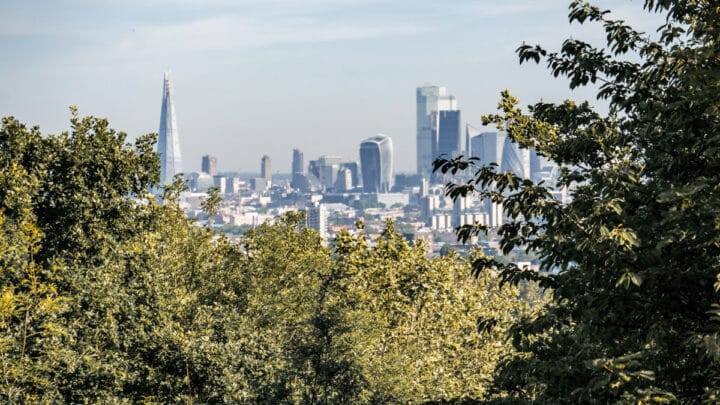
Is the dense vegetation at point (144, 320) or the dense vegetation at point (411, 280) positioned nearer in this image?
the dense vegetation at point (411, 280)

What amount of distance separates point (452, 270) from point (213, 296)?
8.91m

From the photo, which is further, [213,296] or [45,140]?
[213,296]

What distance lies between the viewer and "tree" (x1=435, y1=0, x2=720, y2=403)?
6367mm

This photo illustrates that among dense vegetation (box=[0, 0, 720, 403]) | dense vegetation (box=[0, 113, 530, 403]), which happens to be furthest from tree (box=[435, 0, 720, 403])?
dense vegetation (box=[0, 113, 530, 403])

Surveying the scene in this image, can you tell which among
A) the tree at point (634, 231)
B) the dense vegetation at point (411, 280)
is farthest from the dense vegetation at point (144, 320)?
the tree at point (634, 231)

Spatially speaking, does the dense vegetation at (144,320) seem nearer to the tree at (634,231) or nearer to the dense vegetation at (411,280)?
the dense vegetation at (411,280)

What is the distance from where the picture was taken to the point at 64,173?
18281mm

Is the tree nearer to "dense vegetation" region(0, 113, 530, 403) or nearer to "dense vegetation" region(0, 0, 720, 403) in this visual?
"dense vegetation" region(0, 0, 720, 403)

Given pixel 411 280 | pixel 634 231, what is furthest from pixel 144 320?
pixel 634 231

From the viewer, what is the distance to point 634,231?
704 cm

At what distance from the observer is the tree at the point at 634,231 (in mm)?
6367

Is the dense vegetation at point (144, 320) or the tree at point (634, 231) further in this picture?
the dense vegetation at point (144, 320)

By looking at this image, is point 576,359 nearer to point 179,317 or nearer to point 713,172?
point 713,172

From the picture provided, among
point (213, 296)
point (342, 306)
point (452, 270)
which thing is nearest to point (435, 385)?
point (342, 306)
